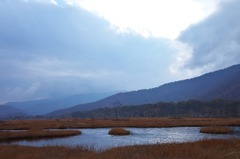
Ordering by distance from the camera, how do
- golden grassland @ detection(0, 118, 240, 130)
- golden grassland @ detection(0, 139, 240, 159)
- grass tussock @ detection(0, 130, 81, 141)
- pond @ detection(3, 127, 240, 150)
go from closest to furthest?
golden grassland @ detection(0, 139, 240, 159)
pond @ detection(3, 127, 240, 150)
grass tussock @ detection(0, 130, 81, 141)
golden grassland @ detection(0, 118, 240, 130)

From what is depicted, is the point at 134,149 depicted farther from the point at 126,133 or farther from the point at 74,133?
the point at 74,133

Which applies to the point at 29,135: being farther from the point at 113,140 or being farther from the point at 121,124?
the point at 121,124

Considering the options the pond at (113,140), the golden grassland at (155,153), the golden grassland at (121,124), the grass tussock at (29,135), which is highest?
the golden grassland at (121,124)

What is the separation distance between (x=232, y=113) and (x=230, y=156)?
15108 centimetres

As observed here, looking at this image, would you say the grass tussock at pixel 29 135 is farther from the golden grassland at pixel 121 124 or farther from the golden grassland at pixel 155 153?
the golden grassland at pixel 155 153

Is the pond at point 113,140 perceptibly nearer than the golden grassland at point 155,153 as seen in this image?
No

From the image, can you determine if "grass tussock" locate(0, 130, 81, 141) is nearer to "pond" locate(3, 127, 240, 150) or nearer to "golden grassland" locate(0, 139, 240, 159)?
"pond" locate(3, 127, 240, 150)

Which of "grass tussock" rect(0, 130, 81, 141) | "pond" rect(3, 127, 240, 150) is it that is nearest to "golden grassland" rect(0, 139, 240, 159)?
"pond" rect(3, 127, 240, 150)

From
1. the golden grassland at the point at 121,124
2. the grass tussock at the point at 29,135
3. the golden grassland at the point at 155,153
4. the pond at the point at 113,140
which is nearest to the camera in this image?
the golden grassland at the point at 155,153

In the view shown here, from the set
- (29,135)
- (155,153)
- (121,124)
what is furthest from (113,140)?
(121,124)

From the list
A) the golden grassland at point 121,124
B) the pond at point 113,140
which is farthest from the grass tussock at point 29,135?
the golden grassland at point 121,124

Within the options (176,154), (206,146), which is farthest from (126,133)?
(176,154)

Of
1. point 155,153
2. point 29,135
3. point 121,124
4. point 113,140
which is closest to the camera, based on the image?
point 155,153

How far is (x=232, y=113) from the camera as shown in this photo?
166 meters
